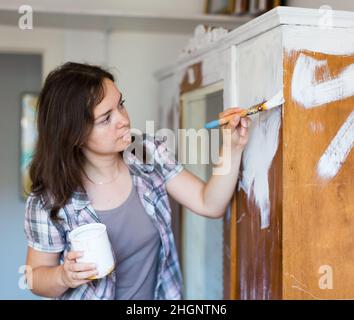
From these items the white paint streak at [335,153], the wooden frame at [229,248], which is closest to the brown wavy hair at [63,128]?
the wooden frame at [229,248]

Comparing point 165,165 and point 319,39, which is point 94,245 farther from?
point 319,39

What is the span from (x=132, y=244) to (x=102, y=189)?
0.47 ft

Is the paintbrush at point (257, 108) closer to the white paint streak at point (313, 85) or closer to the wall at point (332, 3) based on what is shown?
the white paint streak at point (313, 85)

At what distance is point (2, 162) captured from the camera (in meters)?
3.00

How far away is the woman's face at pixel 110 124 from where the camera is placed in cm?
111

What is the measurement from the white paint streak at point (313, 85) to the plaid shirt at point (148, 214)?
0.38 metres

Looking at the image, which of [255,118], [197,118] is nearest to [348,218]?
[255,118]

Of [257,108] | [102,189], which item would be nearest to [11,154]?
[102,189]

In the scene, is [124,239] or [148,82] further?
[148,82]

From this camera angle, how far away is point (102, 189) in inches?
47.5

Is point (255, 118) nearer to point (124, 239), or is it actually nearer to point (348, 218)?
point (348, 218)

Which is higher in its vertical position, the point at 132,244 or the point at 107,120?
the point at 107,120

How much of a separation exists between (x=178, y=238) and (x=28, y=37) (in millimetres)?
1050

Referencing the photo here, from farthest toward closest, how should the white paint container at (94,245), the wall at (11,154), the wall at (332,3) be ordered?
the wall at (11,154)
the wall at (332,3)
the white paint container at (94,245)
